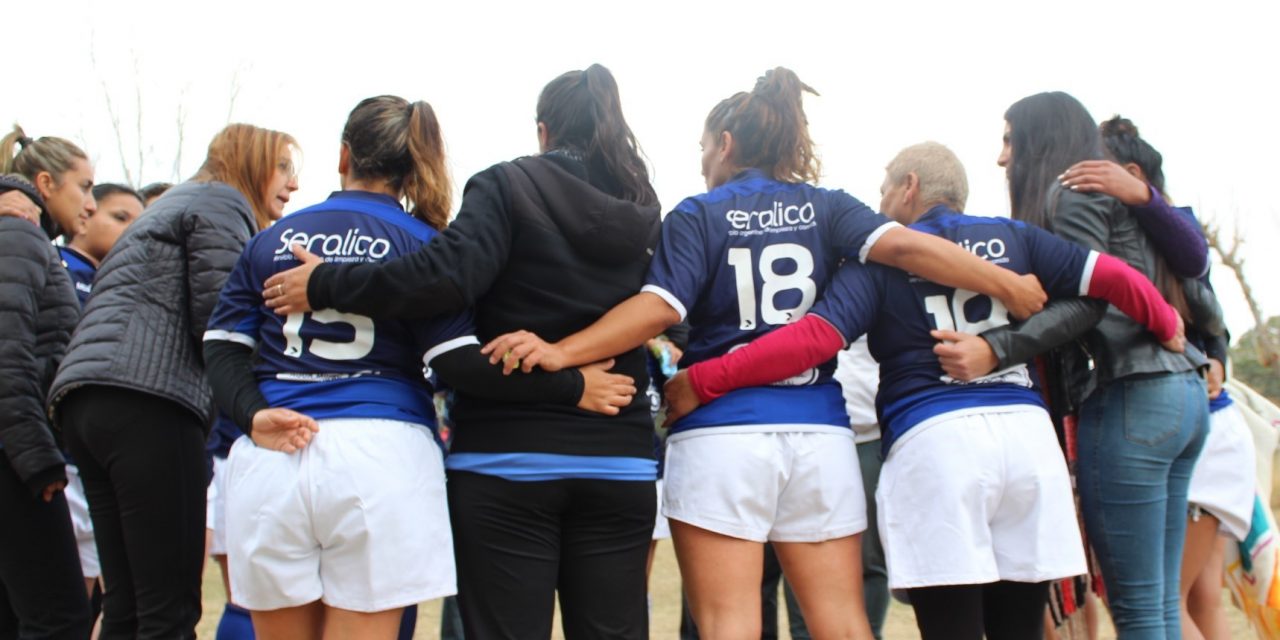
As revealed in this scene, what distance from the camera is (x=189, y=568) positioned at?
3227 mm

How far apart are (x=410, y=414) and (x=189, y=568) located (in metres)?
1.03

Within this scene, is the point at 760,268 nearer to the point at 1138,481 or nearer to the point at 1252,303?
the point at 1138,481

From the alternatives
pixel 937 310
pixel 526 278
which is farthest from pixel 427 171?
pixel 937 310

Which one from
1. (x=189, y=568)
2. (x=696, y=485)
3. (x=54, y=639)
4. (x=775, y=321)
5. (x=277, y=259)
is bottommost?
(x=54, y=639)

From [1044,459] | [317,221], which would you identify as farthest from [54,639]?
[1044,459]

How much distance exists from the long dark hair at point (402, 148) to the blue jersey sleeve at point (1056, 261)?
168 cm

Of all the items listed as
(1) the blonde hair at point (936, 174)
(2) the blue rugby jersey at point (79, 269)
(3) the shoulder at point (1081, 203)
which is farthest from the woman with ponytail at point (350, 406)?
(2) the blue rugby jersey at point (79, 269)

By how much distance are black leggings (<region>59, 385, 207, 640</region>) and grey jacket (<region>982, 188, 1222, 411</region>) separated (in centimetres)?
237

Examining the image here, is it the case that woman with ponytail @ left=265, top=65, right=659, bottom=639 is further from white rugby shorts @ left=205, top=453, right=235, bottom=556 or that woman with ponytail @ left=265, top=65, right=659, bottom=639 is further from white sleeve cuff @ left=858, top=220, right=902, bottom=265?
white rugby shorts @ left=205, top=453, right=235, bottom=556

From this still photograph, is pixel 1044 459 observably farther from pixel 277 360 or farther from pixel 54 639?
pixel 54 639

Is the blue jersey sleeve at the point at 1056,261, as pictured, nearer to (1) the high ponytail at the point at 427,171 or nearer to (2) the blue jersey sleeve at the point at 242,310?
(1) the high ponytail at the point at 427,171

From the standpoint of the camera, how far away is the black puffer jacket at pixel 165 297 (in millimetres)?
3193

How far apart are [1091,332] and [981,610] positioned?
1.01 metres

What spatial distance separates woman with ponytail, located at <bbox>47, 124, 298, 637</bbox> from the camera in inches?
124
